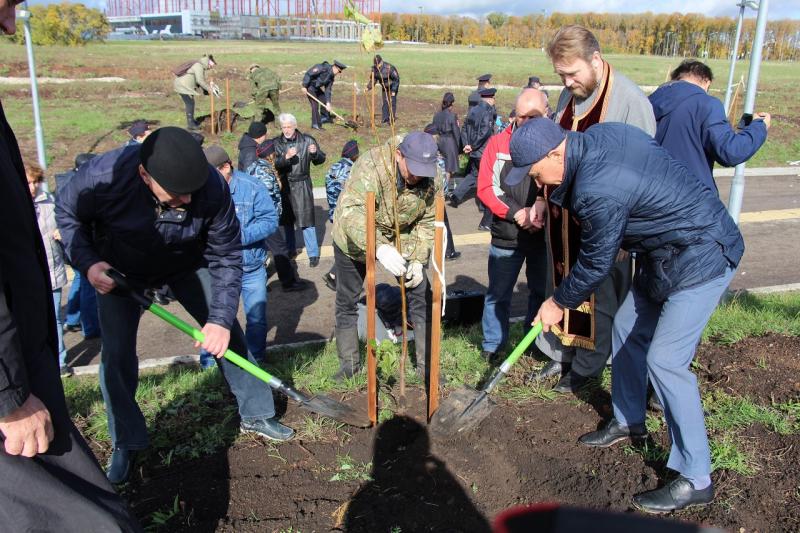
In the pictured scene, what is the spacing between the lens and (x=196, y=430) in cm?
411

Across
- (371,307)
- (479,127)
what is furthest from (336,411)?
(479,127)

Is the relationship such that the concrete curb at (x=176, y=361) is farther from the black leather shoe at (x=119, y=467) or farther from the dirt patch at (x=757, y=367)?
the dirt patch at (x=757, y=367)

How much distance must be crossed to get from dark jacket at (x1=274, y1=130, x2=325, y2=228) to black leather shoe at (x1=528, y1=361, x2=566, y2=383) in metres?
4.02

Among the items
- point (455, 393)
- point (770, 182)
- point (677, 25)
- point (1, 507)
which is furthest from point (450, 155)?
point (677, 25)

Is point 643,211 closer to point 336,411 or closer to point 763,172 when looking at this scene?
point 336,411

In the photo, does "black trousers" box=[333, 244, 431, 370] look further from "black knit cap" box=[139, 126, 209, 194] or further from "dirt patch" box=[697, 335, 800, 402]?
"dirt patch" box=[697, 335, 800, 402]

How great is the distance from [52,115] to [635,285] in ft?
57.4

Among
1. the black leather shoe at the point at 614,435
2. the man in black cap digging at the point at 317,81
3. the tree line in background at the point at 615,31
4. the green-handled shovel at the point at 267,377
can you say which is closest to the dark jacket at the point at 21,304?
the green-handled shovel at the point at 267,377

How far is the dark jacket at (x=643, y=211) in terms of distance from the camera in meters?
2.97

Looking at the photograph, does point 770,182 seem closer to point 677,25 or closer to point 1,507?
point 1,507

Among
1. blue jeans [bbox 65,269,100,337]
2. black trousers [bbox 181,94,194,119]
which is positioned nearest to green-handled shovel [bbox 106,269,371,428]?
blue jeans [bbox 65,269,100,337]

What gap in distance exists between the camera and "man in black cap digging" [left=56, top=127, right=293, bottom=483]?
305 cm

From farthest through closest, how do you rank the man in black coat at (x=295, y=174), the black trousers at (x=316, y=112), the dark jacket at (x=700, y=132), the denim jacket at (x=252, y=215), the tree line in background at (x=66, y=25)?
the tree line in background at (x=66, y=25) < the black trousers at (x=316, y=112) < the man in black coat at (x=295, y=174) < the denim jacket at (x=252, y=215) < the dark jacket at (x=700, y=132)

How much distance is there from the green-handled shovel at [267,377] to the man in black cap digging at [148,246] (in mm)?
73
